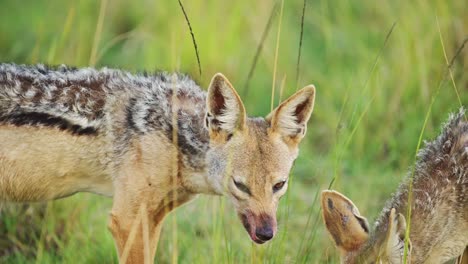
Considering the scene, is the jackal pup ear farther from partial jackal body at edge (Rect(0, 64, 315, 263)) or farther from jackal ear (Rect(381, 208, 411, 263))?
jackal ear (Rect(381, 208, 411, 263))

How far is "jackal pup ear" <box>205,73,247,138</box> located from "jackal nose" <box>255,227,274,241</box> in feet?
2.82

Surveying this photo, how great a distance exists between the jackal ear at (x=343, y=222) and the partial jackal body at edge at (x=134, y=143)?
368 millimetres

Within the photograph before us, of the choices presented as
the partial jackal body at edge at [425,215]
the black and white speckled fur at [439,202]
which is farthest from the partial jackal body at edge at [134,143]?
the black and white speckled fur at [439,202]

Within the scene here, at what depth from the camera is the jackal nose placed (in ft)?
24.3

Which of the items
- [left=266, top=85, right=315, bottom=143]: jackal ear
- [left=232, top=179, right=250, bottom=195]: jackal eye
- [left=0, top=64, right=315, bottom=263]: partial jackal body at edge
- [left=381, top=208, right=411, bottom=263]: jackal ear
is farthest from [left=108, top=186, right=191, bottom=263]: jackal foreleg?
[left=381, top=208, right=411, bottom=263]: jackal ear

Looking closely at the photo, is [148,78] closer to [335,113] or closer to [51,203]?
[51,203]

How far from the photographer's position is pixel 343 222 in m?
7.62

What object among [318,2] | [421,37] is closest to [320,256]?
[421,37]

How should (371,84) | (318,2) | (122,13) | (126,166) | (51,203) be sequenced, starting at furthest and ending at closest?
(122,13) → (318,2) → (371,84) → (51,203) → (126,166)

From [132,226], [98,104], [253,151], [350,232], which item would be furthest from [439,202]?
[98,104]

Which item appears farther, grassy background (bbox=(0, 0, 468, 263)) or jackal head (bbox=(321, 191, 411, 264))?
grassy background (bbox=(0, 0, 468, 263))

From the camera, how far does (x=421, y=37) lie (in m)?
11.7

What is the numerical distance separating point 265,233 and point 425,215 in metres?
1.28

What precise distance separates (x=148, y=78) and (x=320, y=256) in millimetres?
2079
